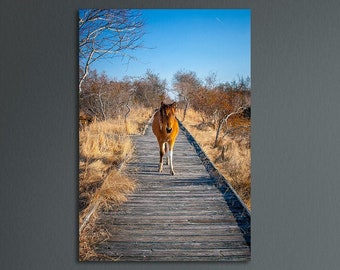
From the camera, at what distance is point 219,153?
2.75 meters

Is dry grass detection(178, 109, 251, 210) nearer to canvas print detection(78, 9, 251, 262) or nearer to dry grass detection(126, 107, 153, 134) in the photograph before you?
canvas print detection(78, 9, 251, 262)

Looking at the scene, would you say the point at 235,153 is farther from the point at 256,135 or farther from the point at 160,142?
the point at 160,142

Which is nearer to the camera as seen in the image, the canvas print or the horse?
the canvas print

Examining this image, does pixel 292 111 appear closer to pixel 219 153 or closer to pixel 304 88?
pixel 304 88

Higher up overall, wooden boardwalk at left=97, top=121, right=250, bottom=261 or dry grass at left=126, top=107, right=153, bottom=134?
dry grass at left=126, top=107, right=153, bottom=134

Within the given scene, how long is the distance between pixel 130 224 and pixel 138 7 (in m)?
1.27

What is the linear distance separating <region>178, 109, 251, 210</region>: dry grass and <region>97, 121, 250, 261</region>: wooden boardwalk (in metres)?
0.07

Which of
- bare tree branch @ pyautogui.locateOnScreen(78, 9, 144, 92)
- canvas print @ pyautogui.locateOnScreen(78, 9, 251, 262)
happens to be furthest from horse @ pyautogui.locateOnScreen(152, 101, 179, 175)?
bare tree branch @ pyautogui.locateOnScreen(78, 9, 144, 92)

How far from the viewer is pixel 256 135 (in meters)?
2.69

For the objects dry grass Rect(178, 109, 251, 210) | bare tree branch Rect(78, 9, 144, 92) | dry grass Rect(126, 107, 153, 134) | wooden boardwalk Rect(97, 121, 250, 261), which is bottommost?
wooden boardwalk Rect(97, 121, 250, 261)

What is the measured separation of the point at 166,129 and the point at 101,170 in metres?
0.46

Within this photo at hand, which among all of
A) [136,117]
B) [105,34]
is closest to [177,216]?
[136,117]

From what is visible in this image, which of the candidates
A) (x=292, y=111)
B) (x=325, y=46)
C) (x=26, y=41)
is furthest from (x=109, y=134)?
(x=325, y=46)

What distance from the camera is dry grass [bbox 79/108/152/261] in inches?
104
